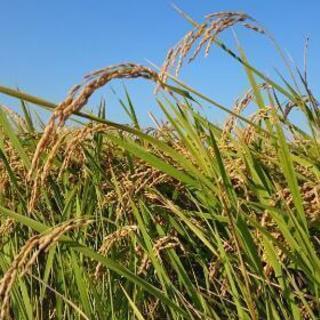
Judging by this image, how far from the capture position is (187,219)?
58.8 inches

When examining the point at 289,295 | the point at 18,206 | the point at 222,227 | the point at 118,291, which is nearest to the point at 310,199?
the point at 222,227

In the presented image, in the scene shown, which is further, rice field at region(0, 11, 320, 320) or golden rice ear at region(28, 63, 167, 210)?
rice field at region(0, 11, 320, 320)

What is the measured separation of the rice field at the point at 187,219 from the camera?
1309mm

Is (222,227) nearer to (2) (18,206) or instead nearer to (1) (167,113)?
(1) (167,113)

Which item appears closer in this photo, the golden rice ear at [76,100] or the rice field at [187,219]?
the golden rice ear at [76,100]

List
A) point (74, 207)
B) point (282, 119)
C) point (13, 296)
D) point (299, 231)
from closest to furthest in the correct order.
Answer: point (299, 231) → point (13, 296) → point (282, 119) → point (74, 207)

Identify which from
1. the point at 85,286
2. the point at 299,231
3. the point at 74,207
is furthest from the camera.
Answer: the point at 74,207

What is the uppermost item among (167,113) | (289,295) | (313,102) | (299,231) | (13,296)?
(167,113)

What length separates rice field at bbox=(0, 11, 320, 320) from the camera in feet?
4.29

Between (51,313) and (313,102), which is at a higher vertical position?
(313,102)

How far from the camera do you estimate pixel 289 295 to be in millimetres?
1353

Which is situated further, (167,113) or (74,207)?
(74,207)

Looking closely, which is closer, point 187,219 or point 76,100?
point 76,100

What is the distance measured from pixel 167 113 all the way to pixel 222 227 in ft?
1.25
